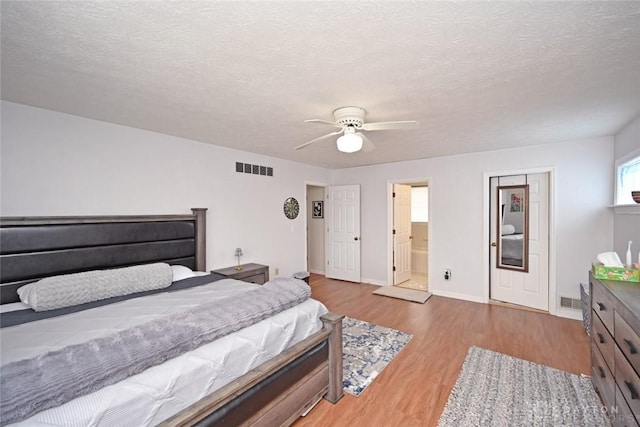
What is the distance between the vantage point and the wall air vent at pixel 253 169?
13.9ft

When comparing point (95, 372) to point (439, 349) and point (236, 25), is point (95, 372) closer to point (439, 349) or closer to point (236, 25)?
point (236, 25)

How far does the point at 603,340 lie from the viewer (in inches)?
77.6

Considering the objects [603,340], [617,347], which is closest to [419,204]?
[603,340]

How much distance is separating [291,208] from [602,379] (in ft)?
13.8

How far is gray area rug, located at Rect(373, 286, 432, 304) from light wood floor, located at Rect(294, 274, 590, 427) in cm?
13

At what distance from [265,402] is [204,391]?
43 centimetres

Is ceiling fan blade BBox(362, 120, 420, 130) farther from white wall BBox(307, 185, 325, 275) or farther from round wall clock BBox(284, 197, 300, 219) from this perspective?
white wall BBox(307, 185, 325, 275)

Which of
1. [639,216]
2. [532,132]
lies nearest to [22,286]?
[532,132]

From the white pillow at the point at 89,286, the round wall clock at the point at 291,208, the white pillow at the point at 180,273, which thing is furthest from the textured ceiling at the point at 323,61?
the round wall clock at the point at 291,208

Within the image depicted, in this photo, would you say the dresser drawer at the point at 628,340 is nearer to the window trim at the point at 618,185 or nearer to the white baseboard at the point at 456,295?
the window trim at the point at 618,185

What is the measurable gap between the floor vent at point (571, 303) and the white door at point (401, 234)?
246cm

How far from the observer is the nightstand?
361 centimetres

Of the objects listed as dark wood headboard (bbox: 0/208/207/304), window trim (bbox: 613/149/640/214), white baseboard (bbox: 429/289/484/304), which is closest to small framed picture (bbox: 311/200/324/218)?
white baseboard (bbox: 429/289/484/304)

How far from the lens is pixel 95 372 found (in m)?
1.15
